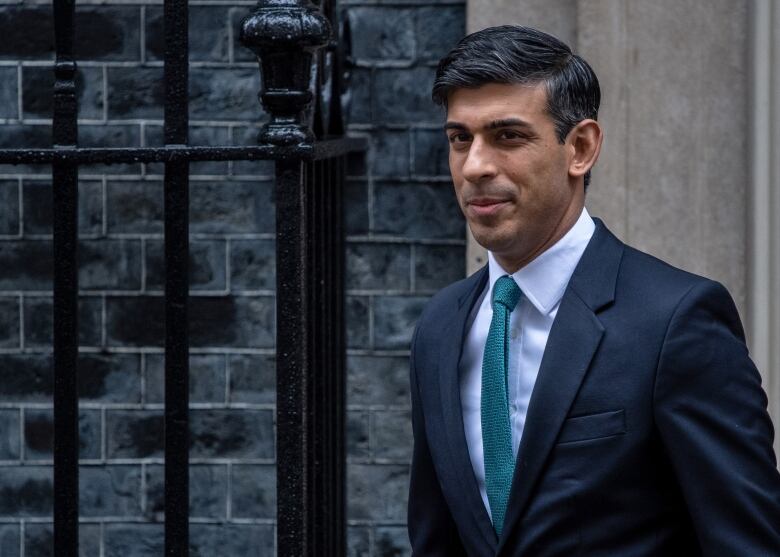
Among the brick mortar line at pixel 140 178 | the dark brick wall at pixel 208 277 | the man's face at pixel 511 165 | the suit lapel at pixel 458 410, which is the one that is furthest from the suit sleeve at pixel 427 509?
the brick mortar line at pixel 140 178

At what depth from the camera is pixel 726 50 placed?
171 inches

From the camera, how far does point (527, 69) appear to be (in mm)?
2348

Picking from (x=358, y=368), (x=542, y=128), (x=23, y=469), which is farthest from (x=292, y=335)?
(x=23, y=469)

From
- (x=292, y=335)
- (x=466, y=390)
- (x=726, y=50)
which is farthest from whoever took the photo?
(x=726, y=50)

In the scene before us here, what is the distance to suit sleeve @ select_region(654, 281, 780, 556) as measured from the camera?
2201 millimetres

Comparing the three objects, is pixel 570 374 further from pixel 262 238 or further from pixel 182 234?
pixel 262 238

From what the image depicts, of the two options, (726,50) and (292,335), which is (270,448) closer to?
(292,335)

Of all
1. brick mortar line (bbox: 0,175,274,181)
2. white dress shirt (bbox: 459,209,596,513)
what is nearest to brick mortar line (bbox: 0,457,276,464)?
brick mortar line (bbox: 0,175,274,181)

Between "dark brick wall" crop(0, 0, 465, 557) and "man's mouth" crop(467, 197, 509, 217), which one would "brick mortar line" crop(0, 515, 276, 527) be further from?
"man's mouth" crop(467, 197, 509, 217)

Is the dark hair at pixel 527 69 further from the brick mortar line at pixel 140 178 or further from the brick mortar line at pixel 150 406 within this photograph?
the brick mortar line at pixel 150 406

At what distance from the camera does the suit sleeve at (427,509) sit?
2.66m

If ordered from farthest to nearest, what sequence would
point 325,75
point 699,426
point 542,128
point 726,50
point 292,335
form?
point 726,50 → point 325,75 → point 292,335 → point 542,128 → point 699,426

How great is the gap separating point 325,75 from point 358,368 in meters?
1.14

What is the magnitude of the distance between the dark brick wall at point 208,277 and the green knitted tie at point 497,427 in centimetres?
227
